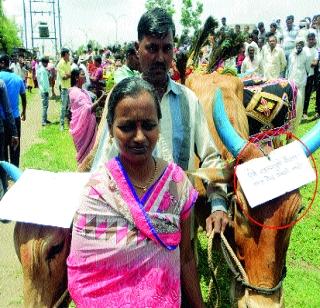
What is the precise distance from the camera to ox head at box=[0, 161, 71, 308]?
2033mm

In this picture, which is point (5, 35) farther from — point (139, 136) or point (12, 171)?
point (139, 136)

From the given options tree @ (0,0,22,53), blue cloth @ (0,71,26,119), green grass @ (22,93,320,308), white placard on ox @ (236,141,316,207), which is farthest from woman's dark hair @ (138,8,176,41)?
tree @ (0,0,22,53)

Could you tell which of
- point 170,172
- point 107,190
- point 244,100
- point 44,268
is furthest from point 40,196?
point 244,100

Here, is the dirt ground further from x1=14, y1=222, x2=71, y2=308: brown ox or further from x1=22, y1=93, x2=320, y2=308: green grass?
x1=14, y1=222, x2=71, y2=308: brown ox

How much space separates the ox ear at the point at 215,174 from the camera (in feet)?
8.05

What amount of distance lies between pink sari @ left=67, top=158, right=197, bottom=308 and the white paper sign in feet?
0.75

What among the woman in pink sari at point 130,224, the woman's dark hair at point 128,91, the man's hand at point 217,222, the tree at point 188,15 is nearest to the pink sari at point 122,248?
the woman in pink sari at point 130,224

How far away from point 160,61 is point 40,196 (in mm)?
939

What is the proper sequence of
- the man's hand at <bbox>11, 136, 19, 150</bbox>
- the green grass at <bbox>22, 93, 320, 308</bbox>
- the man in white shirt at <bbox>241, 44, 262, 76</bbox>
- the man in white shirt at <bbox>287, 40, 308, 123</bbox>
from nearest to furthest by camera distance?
the green grass at <bbox>22, 93, 320, 308</bbox> < the man's hand at <bbox>11, 136, 19, 150</bbox> < the man in white shirt at <bbox>287, 40, 308, 123</bbox> < the man in white shirt at <bbox>241, 44, 262, 76</bbox>

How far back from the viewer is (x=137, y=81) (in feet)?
6.12

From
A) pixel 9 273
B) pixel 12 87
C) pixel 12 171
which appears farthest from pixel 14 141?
pixel 12 171

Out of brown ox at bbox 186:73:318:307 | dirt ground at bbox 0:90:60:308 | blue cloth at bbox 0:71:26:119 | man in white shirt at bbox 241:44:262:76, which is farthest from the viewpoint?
man in white shirt at bbox 241:44:262:76

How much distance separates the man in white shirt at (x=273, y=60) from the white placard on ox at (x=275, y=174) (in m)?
9.62

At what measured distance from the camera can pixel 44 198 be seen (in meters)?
2.11
